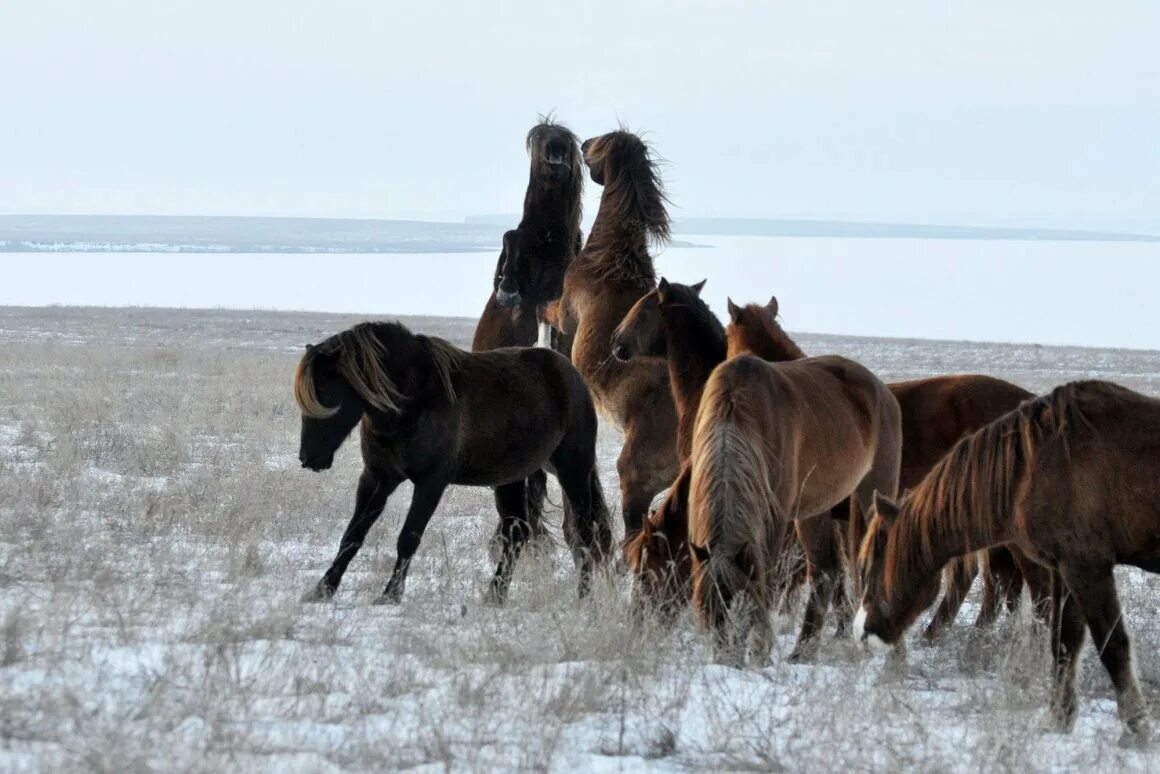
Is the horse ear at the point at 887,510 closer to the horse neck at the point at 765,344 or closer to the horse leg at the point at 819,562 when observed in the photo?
the horse leg at the point at 819,562

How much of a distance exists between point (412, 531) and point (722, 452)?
66.0 inches

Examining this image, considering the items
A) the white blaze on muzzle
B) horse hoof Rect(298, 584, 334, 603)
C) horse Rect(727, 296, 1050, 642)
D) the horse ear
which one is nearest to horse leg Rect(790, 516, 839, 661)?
horse Rect(727, 296, 1050, 642)

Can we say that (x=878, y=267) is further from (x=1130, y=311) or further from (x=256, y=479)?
(x=256, y=479)

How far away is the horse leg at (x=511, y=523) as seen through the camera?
21.5 ft

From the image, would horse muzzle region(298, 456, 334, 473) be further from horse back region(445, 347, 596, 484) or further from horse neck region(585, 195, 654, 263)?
horse neck region(585, 195, 654, 263)

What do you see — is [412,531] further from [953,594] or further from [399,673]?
[953,594]

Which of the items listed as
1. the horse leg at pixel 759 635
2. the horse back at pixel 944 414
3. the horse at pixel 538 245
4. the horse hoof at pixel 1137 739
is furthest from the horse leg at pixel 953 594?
the horse at pixel 538 245

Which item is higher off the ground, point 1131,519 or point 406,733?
point 1131,519

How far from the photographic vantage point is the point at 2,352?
67.5 ft

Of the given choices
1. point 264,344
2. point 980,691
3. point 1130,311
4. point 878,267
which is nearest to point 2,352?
point 264,344

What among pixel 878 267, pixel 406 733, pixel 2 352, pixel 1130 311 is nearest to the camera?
pixel 406 733

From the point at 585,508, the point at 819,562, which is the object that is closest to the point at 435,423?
the point at 585,508

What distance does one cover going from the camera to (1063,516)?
470cm

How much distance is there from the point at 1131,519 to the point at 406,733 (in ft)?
A: 8.48
